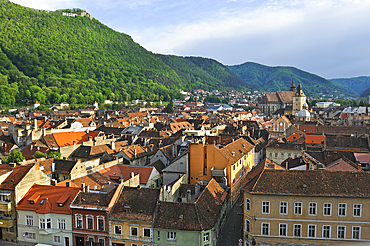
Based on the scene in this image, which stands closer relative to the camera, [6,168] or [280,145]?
[6,168]

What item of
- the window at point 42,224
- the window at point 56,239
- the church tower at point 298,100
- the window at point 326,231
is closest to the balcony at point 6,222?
the window at point 42,224

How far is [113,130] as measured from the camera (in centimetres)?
9512

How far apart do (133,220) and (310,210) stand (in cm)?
1806

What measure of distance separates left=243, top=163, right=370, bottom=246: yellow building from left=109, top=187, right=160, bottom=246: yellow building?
1046cm

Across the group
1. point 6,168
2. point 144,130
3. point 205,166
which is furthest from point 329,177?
point 144,130

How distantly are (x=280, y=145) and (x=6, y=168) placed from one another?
51.6 metres

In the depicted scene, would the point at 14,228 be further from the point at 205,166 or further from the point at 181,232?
the point at 205,166

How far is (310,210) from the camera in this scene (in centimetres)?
3094

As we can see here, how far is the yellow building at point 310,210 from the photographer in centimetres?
3031

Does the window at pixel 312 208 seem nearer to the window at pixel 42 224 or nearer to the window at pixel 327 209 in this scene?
the window at pixel 327 209

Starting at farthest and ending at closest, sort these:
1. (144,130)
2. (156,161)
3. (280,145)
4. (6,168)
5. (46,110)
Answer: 1. (46,110)
2. (144,130)
3. (280,145)
4. (156,161)
5. (6,168)

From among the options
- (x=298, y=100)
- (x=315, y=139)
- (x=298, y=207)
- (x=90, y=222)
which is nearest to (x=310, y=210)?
(x=298, y=207)

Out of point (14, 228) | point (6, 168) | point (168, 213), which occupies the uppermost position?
point (6, 168)

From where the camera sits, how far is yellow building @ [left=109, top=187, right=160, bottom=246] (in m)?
32.3
